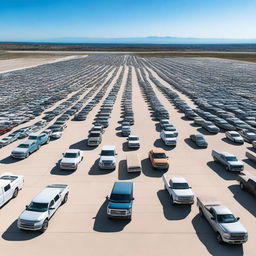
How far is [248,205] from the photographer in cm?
2256

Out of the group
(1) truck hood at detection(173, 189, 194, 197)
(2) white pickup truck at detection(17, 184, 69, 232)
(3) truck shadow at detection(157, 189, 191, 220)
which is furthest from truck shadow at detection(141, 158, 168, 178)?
(2) white pickup truck at detection(17, 184, 69, 232)

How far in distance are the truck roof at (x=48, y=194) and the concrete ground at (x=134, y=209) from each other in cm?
149

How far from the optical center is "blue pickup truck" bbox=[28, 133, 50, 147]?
117 feet

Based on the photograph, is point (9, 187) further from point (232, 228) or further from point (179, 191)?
point (232, 228)

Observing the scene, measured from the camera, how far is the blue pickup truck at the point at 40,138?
117ft

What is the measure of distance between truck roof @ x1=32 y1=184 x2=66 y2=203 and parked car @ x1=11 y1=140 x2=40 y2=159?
36.4ft

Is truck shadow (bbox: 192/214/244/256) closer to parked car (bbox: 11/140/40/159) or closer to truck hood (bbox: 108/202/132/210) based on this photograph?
truck hood (bbox: 108/202/132/210)

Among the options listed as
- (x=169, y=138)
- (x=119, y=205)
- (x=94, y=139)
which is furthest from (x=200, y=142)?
(x=119, y=205)

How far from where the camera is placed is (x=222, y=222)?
18.2 m

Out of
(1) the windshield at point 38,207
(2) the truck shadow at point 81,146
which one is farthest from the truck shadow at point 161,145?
(1) the windshield at point 38,207

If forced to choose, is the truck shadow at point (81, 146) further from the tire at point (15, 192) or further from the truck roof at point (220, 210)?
the truck roof at point (220, 210)

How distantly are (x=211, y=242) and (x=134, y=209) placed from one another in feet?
20.8

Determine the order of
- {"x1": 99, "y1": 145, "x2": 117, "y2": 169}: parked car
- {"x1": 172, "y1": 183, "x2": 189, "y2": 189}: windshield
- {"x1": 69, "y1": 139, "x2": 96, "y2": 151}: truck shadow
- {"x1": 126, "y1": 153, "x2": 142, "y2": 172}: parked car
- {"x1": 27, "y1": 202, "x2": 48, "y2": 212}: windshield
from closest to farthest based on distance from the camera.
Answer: {"x1": 27, "y1": 202, "x2": 48, "y2": 212}: windshield < {"x1": 172, "y1": 183, "x2": 189, "y2": 189}: windshield < {"x1": 126, "y1": 153, "x2": 142, "y2": 172}: parked car < {"x1": 99, "y1": 145, "x2": 117, "y2": 169}: parked car < {"x1": 69, "y1": 139, "x2": 96, "y2": 151}: truck shadow

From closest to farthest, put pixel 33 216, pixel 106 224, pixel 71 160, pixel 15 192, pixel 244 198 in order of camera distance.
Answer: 1. pixel 33 216
2. pixel 106 224
3. pixel 15 192
4. pixel 244 198
5. pixel 71 160
